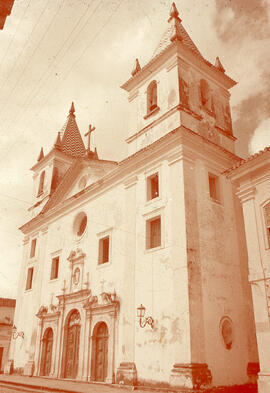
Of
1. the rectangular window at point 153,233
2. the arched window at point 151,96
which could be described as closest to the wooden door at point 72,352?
the rectangular window at point 153,233

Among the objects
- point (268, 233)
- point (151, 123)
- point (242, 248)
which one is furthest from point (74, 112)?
point (268, 233)

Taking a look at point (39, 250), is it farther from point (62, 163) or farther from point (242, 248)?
point (242, 248)

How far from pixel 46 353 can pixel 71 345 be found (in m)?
2.46

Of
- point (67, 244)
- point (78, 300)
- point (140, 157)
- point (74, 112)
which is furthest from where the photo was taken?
point (74, 112)

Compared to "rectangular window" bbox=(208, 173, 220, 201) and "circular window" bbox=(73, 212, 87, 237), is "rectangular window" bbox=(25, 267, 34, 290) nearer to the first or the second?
"circular window" bbox=(73, 212, 87, 237)

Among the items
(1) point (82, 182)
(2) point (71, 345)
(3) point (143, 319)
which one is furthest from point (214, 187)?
(2) point (71, 345)

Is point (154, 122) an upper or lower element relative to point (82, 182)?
upper

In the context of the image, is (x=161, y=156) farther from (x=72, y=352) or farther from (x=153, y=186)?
(x=72, y=352)

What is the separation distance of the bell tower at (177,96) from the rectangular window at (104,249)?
4.41 meters

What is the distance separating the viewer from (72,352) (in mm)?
17281

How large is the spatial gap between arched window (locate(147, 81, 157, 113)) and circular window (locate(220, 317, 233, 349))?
10113 mm

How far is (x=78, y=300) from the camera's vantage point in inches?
695

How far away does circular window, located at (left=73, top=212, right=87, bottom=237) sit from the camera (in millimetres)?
20053

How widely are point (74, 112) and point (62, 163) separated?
553cm
